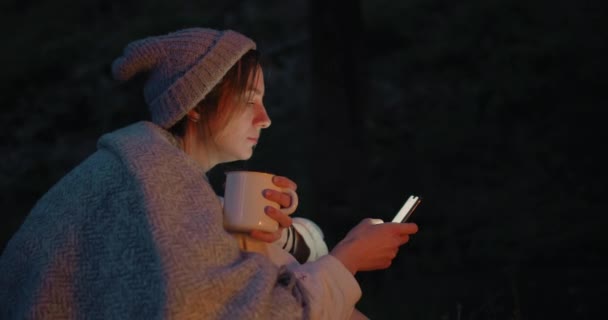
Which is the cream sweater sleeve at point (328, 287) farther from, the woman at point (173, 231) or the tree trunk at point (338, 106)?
the tree trunk at point (338, 106)

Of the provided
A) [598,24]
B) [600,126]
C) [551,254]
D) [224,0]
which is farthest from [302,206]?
[224,0]

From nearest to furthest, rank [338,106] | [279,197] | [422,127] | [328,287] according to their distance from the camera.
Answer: [328,287] → [279,197] → [338,106] → [422,127]

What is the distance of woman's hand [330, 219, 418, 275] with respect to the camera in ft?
7.59

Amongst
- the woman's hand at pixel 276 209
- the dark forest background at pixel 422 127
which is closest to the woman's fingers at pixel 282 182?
the woman's hand at pixel 276 209

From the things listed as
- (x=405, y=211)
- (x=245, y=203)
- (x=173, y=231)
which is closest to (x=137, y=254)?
(x=173, y=231)

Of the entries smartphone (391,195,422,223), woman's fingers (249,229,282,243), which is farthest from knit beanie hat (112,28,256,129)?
smartphone (391,195,422,223)

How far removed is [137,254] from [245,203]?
1.08 feet

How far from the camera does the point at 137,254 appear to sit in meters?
2.04

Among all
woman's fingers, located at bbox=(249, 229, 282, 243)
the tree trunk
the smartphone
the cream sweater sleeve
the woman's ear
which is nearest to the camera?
the cream sweater sleeve

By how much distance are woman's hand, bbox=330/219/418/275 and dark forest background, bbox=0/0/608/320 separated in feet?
2.43

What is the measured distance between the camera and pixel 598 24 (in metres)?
9.01

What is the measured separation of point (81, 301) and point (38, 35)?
12.2 metres

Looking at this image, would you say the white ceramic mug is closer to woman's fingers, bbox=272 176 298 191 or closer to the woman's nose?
woman's fingers, bbox=272 176 298 191

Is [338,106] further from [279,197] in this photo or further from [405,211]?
[279,197]
